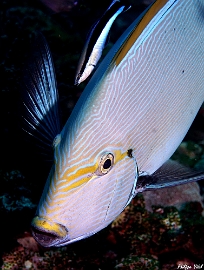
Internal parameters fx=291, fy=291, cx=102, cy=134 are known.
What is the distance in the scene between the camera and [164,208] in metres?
3.94

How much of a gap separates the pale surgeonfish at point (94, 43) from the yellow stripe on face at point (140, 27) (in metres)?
0.33

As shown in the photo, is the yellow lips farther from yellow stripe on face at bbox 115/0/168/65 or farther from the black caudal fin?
yellow stripe on face at bbox 115/0/168/65

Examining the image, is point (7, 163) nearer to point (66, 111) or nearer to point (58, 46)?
point (66, 111)

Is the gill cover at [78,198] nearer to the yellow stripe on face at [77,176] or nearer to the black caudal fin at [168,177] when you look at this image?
the yellow stripe on face at [77,176]

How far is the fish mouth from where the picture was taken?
1.63m

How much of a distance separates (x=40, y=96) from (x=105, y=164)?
3.05ft

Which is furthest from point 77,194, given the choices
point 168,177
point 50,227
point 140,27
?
point 140,27

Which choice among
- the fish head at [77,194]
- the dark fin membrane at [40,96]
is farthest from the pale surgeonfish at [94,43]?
the fish head at [77,194]

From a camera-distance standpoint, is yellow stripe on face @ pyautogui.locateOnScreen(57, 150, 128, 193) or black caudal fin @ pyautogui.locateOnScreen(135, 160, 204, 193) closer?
yellow stripe on face @ pyautogui.locateOnScreen(57, 150, 128, 193)

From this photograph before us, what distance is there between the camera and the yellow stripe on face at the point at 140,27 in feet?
5.86

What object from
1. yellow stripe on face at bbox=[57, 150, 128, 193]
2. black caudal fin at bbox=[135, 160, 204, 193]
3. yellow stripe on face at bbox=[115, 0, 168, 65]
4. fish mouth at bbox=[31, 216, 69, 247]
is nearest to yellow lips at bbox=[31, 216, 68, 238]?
fish mouth at bbox=[31, 216, 69, 247]

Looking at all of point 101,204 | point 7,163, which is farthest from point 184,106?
point 7,163

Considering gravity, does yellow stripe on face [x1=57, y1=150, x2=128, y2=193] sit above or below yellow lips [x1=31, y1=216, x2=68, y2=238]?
above

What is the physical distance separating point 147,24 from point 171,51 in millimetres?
271
